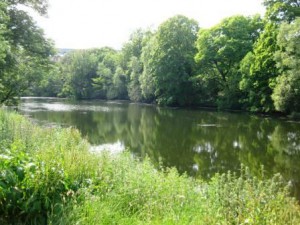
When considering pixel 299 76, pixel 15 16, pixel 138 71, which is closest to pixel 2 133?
pixel 15 16

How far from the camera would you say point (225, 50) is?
50.5 meters

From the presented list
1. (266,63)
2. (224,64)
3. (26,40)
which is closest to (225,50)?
(224,64)

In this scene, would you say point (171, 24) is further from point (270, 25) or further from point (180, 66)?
point (270, 25)

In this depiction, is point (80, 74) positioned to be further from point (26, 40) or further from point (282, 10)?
point (26, 40)

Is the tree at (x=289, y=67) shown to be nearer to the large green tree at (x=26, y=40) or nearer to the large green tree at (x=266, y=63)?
the large green tree at (x=266, y=63)

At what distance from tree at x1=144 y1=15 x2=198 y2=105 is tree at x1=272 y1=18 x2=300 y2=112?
23.8 meters

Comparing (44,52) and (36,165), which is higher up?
(44,52)

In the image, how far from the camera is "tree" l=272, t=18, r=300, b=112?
2913cm

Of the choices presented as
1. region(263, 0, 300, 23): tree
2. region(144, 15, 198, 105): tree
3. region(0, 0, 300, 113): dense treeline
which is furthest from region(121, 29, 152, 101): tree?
region(263, 0, 300, 23): tree

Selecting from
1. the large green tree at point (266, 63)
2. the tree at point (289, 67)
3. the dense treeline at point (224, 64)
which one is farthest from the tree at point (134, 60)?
the tree at point (289, 67)

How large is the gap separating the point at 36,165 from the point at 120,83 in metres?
79.8

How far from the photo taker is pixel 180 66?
58.1 meters

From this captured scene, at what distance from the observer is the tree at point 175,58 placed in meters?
57.9

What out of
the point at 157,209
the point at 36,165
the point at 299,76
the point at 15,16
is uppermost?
the point at 15,16
